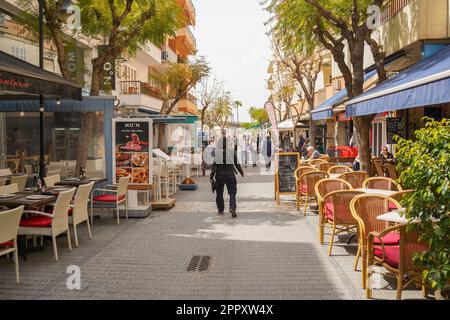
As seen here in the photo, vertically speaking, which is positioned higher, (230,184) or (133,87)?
(133,87)

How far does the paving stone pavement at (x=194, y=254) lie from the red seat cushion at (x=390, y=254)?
1.69ft

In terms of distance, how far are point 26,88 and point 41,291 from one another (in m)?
3.21

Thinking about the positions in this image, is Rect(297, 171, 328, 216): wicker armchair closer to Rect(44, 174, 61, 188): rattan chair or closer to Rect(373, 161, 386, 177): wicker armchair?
Rect(373, 161, 386, 177): wicker armchair

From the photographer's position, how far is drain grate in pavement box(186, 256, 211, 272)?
7066 mm

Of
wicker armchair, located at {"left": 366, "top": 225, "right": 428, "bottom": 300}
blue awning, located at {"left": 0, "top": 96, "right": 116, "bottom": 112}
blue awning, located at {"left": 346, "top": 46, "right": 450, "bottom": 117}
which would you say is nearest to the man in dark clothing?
blue awning, located at {"left": 0, "top": 96, "right": 116, "bottom": 112}

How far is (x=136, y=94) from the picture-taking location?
2905 cm

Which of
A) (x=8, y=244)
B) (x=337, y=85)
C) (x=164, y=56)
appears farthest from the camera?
(x=164, y=56)

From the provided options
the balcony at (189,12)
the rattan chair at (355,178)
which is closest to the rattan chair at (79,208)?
the rattan chair at (355,178)

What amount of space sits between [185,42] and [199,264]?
143ft

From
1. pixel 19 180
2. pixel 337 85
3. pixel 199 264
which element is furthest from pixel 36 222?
pixel 337 85

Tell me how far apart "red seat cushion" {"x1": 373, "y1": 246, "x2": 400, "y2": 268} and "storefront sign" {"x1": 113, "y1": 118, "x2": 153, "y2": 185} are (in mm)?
7677

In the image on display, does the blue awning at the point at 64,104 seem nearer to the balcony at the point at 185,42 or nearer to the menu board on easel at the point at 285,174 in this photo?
the menu board on easel at the point at 285,174

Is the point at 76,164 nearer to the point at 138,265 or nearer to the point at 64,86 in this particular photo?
the point at 64,86

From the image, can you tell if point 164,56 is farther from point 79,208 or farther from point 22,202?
point 22,202
